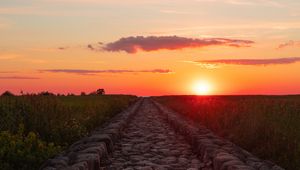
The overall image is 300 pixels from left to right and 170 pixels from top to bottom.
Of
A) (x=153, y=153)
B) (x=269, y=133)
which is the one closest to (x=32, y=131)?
(x=153, y=153)

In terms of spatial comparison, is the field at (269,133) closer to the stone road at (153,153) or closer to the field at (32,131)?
the stone road at (153,153)

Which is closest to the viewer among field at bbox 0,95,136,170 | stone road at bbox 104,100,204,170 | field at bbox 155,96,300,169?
field at bbox 0,95,136,170

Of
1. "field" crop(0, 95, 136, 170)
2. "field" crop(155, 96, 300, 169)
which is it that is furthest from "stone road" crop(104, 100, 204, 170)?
"field" crop(155, 96, 300, 169)

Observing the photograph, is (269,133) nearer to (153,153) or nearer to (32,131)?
(153,153)

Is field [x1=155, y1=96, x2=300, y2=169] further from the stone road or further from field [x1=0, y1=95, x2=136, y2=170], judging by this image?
field [x1=0, y1=95, x2=136, y2=170]

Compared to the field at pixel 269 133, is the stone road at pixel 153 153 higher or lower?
lower

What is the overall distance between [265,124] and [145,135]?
14.4 feet

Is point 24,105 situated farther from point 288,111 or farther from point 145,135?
point 288,111

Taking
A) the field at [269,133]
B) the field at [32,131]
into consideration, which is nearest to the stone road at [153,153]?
the field at [32,131]

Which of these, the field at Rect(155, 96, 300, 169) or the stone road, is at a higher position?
the field at Rect(155, 96, 300, 169)

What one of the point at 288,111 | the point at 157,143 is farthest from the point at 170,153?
the point at 288,111

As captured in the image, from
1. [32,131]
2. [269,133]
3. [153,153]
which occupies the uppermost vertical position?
[269,133]

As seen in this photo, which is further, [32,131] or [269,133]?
[269,133]

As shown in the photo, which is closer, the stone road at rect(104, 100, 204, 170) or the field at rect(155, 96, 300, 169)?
the stone road at rect(104, 100, 204, 170)
